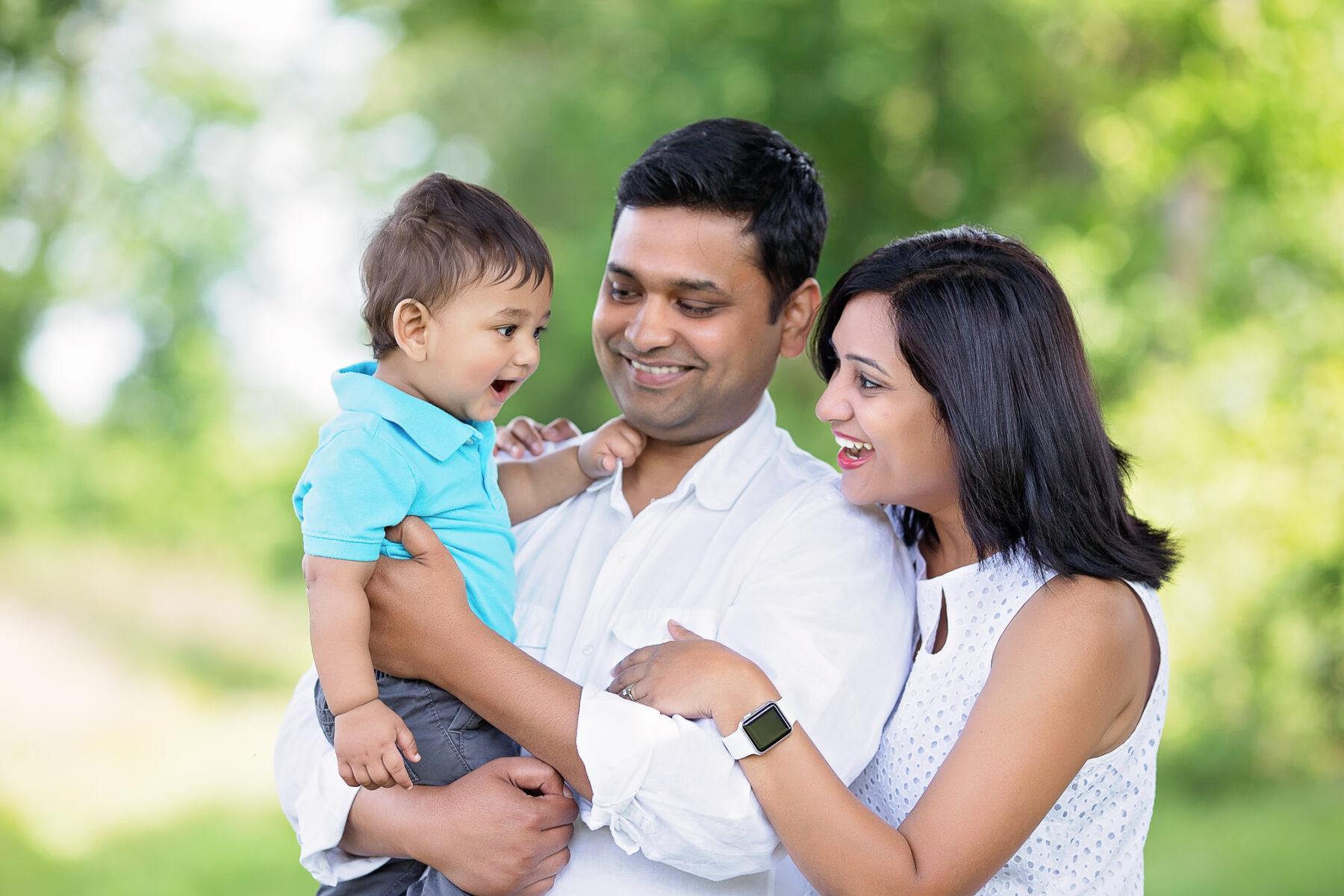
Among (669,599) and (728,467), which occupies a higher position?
(728,467)

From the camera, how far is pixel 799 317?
8.03ft

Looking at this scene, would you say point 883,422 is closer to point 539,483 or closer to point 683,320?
point 683,320

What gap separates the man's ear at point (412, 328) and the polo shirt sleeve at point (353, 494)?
0.50 ft

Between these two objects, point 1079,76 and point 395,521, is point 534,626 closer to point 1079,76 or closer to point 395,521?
point 395,521

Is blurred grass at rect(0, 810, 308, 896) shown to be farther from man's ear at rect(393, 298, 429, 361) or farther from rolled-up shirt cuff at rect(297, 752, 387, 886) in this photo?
man's ear at rect(393, 298, 429, 361)

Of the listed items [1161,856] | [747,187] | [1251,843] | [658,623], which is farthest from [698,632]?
[1251,843]

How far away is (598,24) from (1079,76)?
129 inches

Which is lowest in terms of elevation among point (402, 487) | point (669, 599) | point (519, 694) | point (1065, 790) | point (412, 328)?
point (1065, 790)

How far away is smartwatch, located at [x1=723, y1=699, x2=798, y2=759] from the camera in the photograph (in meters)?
1.66

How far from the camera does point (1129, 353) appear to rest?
Result: 6.94 meters

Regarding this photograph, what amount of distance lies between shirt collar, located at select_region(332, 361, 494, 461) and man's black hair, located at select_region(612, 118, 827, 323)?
69 cm

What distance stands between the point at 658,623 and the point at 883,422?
0.52m

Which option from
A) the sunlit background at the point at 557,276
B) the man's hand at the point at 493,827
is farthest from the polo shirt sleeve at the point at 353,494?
the sunlit background at the point at 557,276

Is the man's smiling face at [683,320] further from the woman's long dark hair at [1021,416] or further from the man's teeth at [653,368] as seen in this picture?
the woman's long dark hair at [1021,416]
